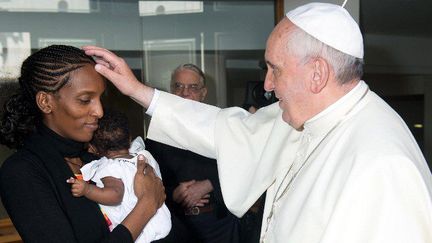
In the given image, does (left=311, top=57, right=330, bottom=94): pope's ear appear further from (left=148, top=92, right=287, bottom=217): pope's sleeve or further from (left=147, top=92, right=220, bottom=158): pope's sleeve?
(left=147, top=92, right=220, bottom=158): pope's sleeve

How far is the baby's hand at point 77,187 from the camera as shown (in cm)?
175

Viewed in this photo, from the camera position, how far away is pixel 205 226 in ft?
11.5

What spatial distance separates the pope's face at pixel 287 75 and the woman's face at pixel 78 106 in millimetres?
579

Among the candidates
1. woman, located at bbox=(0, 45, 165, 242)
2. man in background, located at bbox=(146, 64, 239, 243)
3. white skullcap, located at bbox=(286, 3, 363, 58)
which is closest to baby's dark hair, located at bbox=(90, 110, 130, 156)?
woman, located at bbox=(0, 45, 165, 242)

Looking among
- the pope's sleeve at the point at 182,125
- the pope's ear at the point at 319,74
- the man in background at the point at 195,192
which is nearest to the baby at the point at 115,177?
the pope's sleeve at the point at 182,125

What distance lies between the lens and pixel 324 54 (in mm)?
1694

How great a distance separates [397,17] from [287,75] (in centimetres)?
559

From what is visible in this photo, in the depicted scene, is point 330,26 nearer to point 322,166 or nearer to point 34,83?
point 322,166

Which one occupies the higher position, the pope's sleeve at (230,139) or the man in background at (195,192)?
the pope's sleeve at (230,139)

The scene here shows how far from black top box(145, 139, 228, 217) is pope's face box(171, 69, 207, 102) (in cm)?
41

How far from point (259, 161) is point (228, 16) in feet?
11.0

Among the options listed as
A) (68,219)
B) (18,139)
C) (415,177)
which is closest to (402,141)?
(415,177)

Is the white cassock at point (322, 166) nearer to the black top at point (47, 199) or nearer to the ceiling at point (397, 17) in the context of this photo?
the black top at point (47, 199)

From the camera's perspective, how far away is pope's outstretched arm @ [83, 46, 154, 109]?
6.19ft
